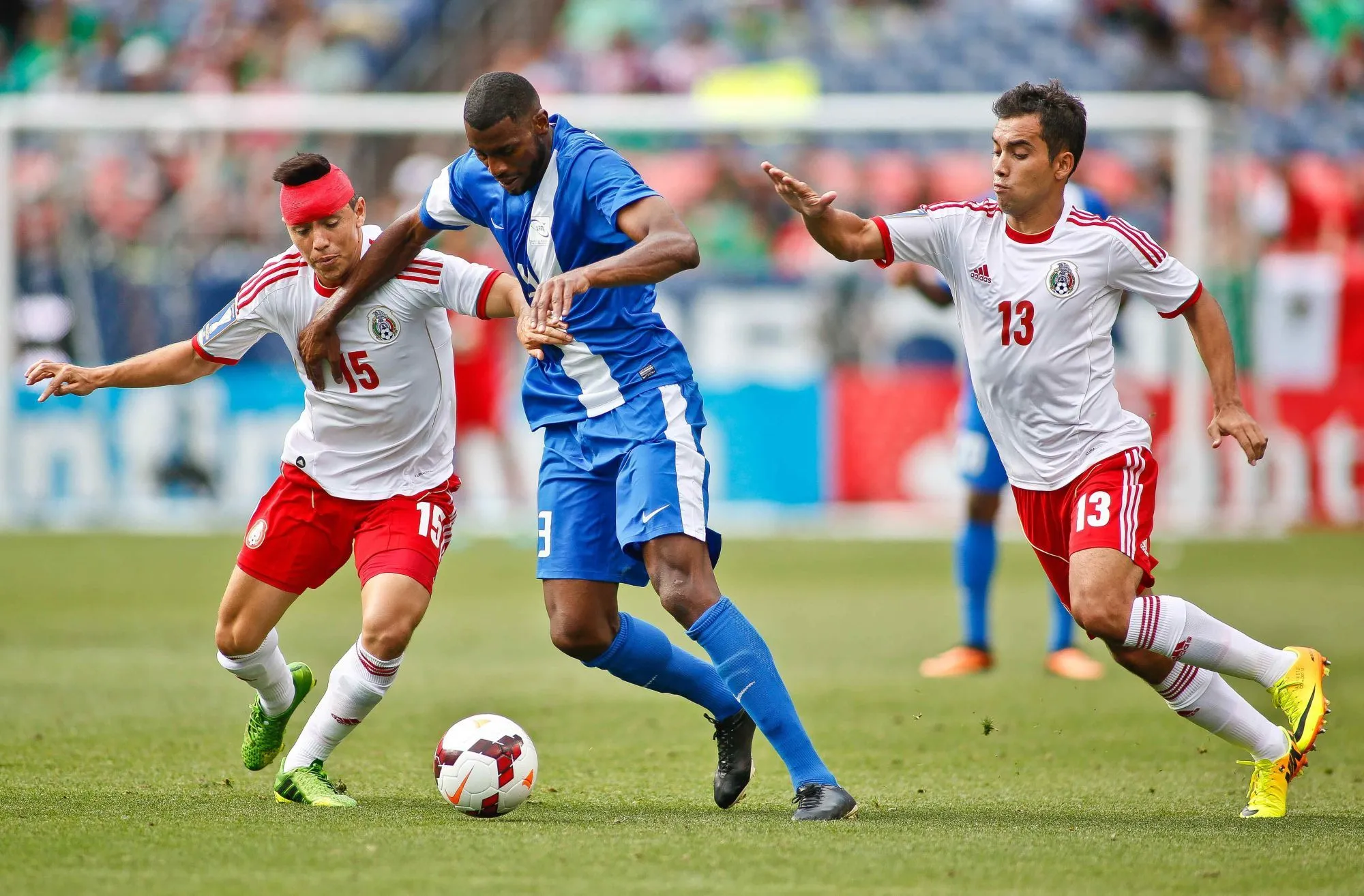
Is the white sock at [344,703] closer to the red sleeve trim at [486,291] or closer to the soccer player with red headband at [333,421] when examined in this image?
the soccer player with red headband at [333,421]

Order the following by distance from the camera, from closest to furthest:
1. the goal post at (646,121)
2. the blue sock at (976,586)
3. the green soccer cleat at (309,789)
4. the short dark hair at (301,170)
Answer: the green soccer cleat at (309,789)
the short dark hair at (301,170)
the blue sock at (976,586)
the goal post at (646,121)

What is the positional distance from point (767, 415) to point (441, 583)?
4.05 metres

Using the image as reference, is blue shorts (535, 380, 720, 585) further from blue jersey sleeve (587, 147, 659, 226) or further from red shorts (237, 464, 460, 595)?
blue jersey sleeve (587, 147, 659, 226)

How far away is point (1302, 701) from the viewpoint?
550cm

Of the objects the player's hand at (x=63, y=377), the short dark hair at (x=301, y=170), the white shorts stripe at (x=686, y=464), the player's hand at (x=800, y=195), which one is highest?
the short dark hair at (x=301, y=170)

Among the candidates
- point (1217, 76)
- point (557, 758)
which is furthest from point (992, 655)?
point (1217, 76)

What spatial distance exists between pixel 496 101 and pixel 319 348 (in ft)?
3.76

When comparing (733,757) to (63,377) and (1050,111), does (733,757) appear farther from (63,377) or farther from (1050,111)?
(63,377)

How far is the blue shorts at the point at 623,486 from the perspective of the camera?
5465 mm

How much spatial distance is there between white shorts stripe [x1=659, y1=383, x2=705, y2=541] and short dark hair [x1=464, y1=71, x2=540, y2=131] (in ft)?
3.38

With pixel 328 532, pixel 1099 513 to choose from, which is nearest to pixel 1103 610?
pixel 1099 513

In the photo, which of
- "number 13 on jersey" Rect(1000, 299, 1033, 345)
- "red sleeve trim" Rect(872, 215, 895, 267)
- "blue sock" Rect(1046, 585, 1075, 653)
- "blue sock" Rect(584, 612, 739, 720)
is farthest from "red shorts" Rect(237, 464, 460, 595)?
"blue sock" Rect(1046, 585, 1075, 653)

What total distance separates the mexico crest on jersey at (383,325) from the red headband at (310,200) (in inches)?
15.1

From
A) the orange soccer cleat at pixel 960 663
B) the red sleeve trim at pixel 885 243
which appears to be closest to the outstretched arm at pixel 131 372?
the red sleeve trim at pixel 885 243
